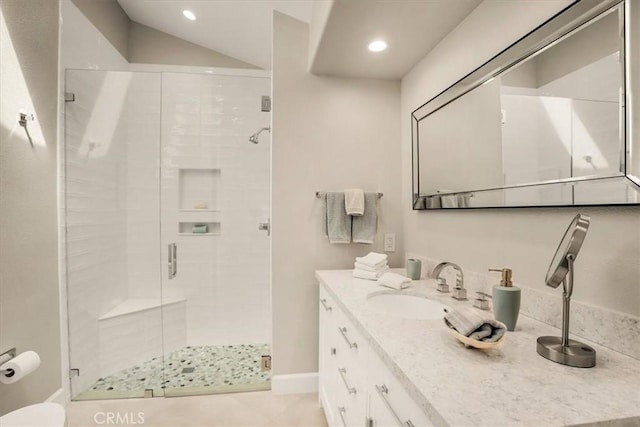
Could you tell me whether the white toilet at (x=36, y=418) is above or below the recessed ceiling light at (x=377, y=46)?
below

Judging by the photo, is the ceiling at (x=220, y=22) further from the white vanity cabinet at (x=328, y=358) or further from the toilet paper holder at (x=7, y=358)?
the toilet paper holder at (x=7, y=358)

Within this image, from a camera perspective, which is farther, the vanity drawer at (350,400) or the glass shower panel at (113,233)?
the glass shower panel at (113,233)

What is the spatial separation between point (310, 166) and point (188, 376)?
68.3 inches

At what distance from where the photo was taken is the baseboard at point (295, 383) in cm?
203

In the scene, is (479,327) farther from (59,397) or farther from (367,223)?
(59,397)

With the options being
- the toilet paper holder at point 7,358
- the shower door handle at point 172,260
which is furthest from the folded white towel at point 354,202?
the toilet paper holder at point 7,358

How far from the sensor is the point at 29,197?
1638mm

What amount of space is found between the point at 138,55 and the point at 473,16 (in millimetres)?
3213

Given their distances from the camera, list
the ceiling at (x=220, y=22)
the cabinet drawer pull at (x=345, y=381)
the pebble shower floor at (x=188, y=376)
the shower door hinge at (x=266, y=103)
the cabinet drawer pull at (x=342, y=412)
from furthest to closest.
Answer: the ceiling at (x=220, y=22) → the shower door hinge at (x=266, y=103) → the pebble shower floor at (x=188, y=376) → the cabinet drawer pull at (x=342, y=412) → the cabinet drawer pull at (x=345, y=381)

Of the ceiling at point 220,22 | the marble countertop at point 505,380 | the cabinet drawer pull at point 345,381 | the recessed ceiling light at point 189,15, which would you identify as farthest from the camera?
the recessed ceiling light at point 189,15

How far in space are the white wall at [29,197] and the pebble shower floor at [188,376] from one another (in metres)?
0.36

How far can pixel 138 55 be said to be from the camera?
3.16 metres

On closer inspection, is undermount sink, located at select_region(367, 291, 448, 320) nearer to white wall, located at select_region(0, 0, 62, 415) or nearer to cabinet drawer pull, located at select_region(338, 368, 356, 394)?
cabinet drawer pull, located at select_region(338, 368, 356, 394)

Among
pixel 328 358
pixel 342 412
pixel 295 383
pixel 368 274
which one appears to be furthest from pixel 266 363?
pixel 368 274
